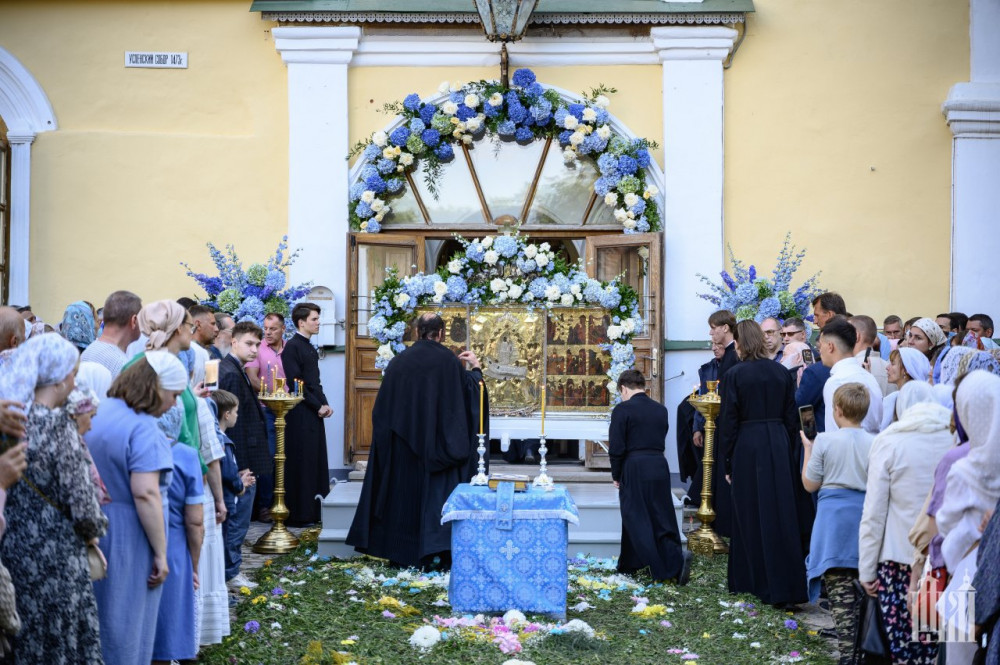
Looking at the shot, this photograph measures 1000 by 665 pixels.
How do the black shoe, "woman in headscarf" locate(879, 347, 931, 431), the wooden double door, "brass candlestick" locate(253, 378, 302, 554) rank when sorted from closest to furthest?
1. "woman in headscarf" locate(879, 347, 931, 431)
2. the black shoe
3. "brass candlestick" locate(253, 378, 302, 554)
4. the wooden double door

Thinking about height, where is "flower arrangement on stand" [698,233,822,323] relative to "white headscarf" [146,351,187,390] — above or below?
above

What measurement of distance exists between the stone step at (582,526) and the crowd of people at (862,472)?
98 cm

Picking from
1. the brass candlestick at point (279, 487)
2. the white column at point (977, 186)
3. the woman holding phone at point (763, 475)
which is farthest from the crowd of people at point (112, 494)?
the white column at point (977, 186)

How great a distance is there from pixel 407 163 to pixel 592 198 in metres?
1.98

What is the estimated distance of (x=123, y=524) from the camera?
4.99 metres

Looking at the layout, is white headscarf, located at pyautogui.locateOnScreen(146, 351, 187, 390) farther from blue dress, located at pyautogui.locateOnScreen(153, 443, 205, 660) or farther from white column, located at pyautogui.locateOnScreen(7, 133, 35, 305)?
white column, located at pyautogui.locateOnScreen(7, 133, 35, 305)

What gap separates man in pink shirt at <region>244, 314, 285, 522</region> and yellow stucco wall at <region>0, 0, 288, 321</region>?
6.99 ft

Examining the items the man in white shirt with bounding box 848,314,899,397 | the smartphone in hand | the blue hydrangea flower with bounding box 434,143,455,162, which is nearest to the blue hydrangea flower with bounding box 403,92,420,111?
the blue hydrangea flower with bounding box 434,143,455,162

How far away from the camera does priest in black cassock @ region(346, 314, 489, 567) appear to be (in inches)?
337

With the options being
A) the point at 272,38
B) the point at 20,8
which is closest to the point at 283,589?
the point at 272,38

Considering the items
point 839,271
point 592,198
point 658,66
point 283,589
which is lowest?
point 283,589

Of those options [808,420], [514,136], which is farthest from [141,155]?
[808,420]

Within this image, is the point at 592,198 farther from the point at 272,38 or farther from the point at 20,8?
the point at 20,8

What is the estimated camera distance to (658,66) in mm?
12469
